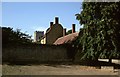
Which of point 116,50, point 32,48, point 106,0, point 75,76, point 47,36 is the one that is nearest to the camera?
point 75,76

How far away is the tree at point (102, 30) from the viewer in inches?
1220

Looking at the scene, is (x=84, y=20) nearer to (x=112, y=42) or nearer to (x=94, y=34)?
(x=94, y=34)

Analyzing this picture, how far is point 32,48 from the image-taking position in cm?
4194

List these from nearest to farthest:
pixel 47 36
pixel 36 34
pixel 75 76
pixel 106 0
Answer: pixel 75 76
pixel 106 0
pixel 47 36
pixel 36 34

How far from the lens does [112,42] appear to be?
3092cm

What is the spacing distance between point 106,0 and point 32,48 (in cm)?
1437

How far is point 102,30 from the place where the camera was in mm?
31406

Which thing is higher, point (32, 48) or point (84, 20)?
point (84, 20)

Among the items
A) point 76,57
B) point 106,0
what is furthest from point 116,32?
point 76,57

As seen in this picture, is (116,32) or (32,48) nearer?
(116,32)

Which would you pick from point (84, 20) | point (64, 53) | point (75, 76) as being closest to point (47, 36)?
point (64, 53)

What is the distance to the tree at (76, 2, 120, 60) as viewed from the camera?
3100 centimetres

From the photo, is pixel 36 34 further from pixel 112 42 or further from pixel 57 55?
pixel 112 42

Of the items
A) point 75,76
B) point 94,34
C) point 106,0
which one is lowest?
point 75,76
